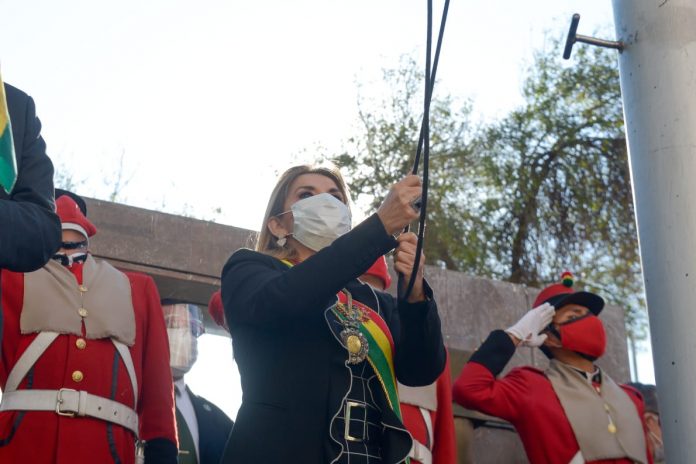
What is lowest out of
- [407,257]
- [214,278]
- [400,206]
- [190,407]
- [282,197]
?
[190,407]

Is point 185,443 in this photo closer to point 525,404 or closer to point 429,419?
point 429,419

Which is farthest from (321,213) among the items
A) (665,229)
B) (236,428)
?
(665,229)

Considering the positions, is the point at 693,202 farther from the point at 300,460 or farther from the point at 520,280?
the point at 520,280

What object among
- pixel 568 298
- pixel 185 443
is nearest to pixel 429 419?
pixel 185 443

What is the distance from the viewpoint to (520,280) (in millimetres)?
10078

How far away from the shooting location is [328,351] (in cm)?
334

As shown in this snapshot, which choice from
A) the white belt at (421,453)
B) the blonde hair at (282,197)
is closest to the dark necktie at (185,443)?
the white belt at (421,453)

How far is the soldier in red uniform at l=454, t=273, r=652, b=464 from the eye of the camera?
598 centimetres

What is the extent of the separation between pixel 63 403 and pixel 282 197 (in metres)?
1.06

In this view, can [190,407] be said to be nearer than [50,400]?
No

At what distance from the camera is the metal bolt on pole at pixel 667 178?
390 cm

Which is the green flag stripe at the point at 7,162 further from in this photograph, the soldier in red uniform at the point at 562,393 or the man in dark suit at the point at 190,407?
the soldier in red uniform at the point at 562,393

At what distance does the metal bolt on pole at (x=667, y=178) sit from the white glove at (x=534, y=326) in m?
2.27

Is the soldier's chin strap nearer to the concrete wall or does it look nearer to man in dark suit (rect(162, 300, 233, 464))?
man in dark suit (rect(162, 300, 233, 464))
